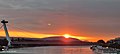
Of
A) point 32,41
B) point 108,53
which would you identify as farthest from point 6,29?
point 108,53

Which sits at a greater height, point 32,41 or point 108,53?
point 32,41

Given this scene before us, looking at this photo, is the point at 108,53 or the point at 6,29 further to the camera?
the point at 6,29

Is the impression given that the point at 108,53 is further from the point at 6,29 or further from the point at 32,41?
the point at 6,29

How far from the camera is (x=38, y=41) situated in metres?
176

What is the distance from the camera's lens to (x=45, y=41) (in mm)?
174000

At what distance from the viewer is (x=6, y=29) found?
19900 centimetres

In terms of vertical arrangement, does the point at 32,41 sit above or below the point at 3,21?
below

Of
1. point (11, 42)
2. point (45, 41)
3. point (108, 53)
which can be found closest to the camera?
point (108, 53)

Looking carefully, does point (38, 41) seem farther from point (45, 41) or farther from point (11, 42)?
point (11, 42)

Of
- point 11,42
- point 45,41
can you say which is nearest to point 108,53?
point 45,41

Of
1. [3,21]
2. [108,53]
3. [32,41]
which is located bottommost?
[108,53]

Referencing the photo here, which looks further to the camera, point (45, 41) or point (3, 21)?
point (3, 21)

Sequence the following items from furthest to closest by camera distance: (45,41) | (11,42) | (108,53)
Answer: (11,42)
(45,41)
(108,53)

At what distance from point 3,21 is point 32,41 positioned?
88.4 ft
